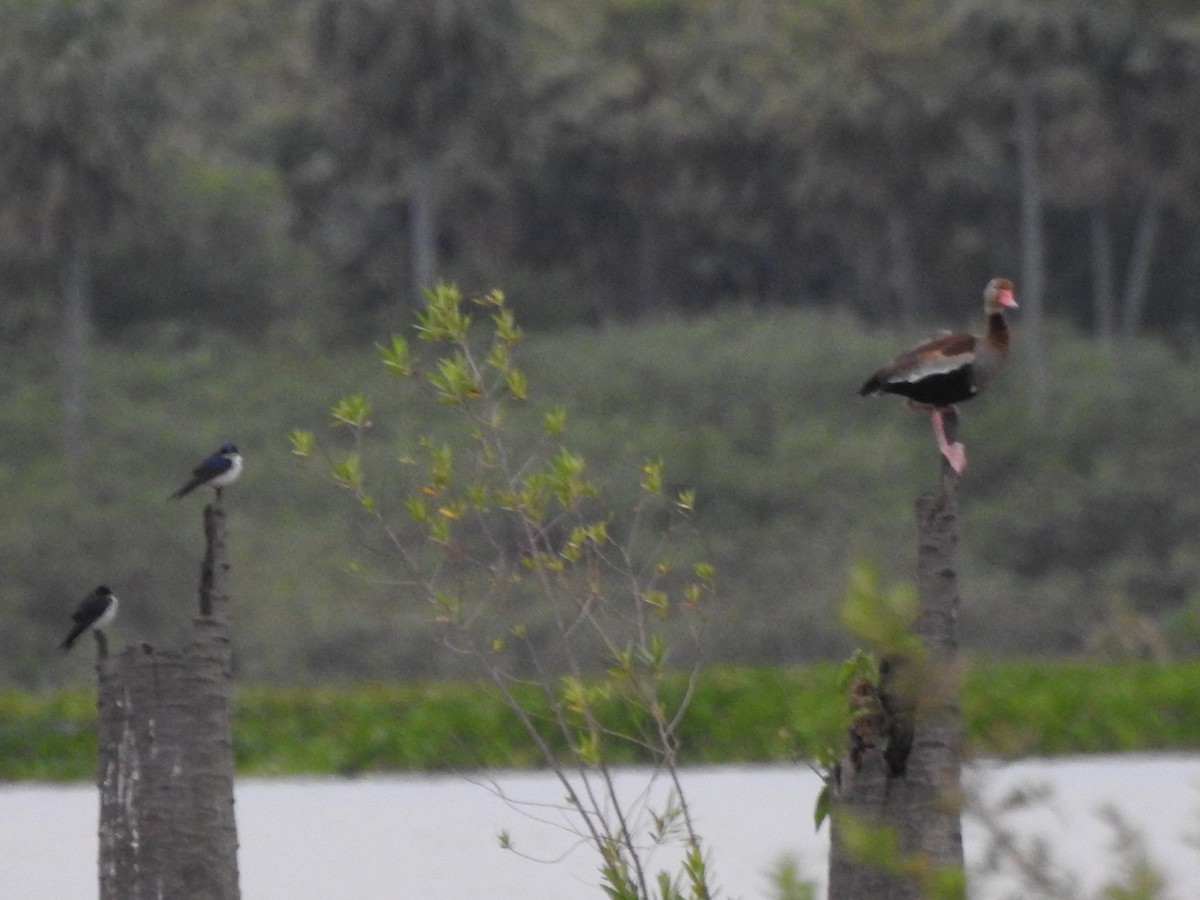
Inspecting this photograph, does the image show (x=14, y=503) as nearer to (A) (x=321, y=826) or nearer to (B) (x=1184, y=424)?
(B) (x=1184, y=424)

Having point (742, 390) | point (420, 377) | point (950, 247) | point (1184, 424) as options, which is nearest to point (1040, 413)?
point (1184, 424)

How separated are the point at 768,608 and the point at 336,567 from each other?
16.3 feet

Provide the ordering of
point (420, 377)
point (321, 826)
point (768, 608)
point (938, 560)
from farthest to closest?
point (768, 608)
point (321, 826)
point (420, 377)
point (938, 560)

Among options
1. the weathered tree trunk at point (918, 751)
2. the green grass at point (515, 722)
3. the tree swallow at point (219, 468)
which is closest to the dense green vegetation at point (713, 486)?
the green grass at point (515, 722)

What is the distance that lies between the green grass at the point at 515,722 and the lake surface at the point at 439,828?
0.78 ft

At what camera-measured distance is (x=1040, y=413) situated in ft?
121

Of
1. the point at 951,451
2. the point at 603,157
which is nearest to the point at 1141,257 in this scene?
the point at 603,157

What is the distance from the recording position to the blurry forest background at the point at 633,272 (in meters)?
30.4

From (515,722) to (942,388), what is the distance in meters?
11.0

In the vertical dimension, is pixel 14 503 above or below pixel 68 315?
below

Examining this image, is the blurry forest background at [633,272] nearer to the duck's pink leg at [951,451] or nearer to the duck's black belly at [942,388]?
the duck's black belly at [942,388]

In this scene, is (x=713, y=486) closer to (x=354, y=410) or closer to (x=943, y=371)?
(x=943, y=371)

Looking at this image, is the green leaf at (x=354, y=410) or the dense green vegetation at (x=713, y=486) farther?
the dense green vegetation at (x=713, y=486)

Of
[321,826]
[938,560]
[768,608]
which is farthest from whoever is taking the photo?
[768,608]
